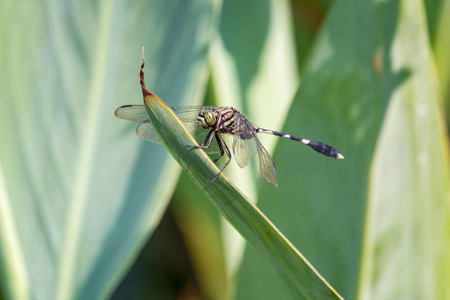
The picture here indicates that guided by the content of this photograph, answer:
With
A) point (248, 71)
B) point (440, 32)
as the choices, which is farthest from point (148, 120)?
point (440, 32)

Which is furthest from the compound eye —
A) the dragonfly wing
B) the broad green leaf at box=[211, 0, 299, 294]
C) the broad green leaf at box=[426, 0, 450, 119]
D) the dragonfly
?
the broad green leaf at box=[426, 0, 450, 119]

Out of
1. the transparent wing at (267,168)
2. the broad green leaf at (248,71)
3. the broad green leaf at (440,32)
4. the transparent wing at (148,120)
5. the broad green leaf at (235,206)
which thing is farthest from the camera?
the broad green leaf at (440,32)

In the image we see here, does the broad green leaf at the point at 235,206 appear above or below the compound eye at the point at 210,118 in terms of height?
below

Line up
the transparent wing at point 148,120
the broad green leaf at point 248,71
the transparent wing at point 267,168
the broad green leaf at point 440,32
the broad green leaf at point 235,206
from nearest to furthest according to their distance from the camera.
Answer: the broad green leaf at point 235,206, the transparent wing at point 267,168, the transparent wing at point 148,120, the broad green leaf at point 248,71, the broad green leaf at point 440,32

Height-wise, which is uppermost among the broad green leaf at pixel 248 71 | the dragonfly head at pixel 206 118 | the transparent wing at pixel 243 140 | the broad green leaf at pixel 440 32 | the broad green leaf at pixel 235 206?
the broad green leaf at pixel 440 32

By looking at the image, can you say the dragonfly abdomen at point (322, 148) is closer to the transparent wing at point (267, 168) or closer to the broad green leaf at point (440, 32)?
the transparent wing at point (267, 168)

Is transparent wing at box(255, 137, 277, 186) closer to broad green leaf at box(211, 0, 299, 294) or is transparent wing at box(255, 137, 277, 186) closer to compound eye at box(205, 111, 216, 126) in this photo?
compound eye at box(205, 111, 216, 126)

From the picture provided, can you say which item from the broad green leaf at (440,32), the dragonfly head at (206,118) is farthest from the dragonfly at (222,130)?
the broad green leaf at (440,32)

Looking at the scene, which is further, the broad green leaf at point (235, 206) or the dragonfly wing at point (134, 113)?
the dragonfly wing at point (134, 113)

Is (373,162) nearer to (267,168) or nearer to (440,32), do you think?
(267,168)
